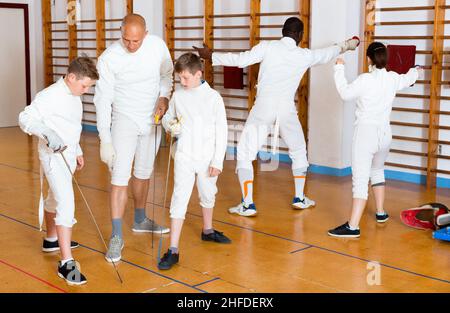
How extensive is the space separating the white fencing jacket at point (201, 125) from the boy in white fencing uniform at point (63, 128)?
23.8 inches

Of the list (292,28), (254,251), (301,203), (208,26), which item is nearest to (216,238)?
(254,251)

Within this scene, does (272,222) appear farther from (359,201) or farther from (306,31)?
(306,31)

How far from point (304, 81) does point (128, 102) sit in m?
3.45

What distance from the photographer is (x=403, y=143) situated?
6.39 metres

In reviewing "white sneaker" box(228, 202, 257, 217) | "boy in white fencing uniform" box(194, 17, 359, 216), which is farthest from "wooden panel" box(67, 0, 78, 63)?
"white sneaker" box(228, 202, 257, 217)

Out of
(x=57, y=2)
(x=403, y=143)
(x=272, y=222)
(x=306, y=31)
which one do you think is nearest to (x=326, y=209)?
(x=272, y=222)

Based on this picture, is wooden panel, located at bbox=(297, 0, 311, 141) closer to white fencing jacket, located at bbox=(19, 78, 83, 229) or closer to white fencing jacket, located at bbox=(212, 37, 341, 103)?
white fencing jacket, located at bbox=(212, 37, 341, 103)

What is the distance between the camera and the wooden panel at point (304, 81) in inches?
271

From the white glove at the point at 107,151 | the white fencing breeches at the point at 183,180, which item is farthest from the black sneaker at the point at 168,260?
the white glove at the point at 107,151

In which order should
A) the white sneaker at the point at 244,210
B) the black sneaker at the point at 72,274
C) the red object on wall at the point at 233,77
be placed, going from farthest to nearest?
the red object on wall at the point at 233,77
the white sneaker at the point at 244,210
the black sneaker at the point at 72,274

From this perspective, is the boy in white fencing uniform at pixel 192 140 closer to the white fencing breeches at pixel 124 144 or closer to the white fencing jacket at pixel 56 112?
the white fencing breeches at pixel 124 144

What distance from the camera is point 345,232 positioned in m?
4.41

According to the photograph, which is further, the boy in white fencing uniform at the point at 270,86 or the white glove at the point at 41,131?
the boy in white fencing uniform at the point at 270,86

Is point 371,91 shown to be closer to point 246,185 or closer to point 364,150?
point 364,150
